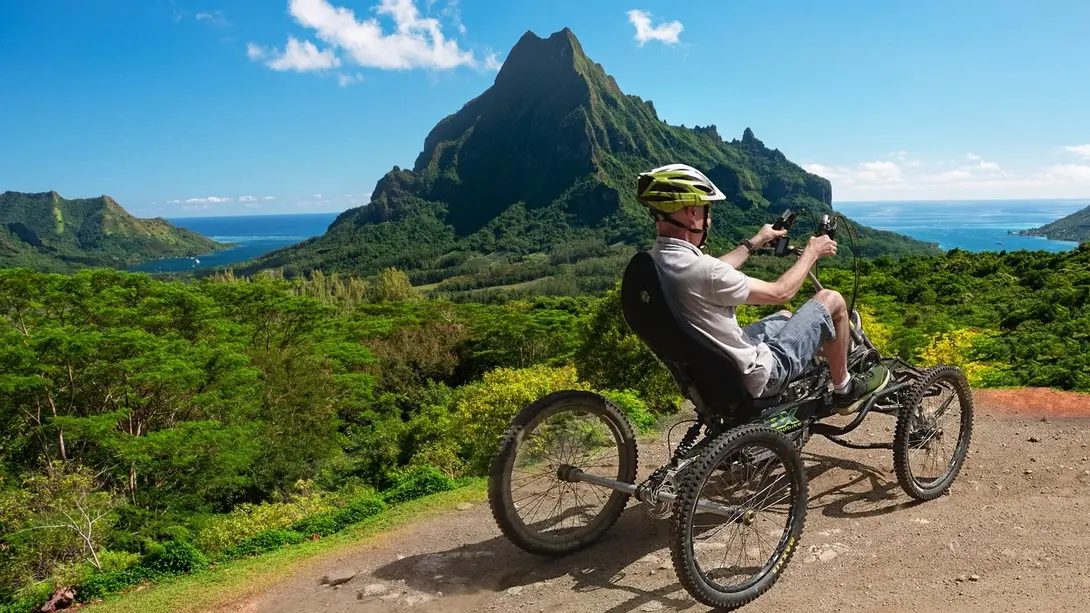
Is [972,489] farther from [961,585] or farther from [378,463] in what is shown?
[378,463]

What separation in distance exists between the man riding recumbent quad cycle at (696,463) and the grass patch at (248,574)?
1.73m

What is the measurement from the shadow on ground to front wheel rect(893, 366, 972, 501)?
0.26 metres

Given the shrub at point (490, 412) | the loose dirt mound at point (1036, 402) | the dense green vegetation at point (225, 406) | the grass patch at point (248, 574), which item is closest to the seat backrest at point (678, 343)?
the grass patch at point (248, 574)

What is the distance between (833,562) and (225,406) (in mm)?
22840

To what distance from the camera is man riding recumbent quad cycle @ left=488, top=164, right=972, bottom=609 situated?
356 centimetres

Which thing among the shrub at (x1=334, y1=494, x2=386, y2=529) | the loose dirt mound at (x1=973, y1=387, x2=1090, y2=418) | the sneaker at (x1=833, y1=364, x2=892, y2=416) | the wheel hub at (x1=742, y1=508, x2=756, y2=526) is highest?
the sneaker at (x1=833, y1=364, x2=892, y2=416)

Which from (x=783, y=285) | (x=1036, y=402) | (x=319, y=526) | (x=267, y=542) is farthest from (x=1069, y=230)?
(x=267, y=542)

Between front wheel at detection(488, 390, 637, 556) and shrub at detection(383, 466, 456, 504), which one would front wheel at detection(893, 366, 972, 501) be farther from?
shrub at detection(383, 466, 456, 504)

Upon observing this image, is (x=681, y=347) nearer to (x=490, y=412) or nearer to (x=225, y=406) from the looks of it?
(x=490, y=412)

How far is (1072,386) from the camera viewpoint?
12.5 metres

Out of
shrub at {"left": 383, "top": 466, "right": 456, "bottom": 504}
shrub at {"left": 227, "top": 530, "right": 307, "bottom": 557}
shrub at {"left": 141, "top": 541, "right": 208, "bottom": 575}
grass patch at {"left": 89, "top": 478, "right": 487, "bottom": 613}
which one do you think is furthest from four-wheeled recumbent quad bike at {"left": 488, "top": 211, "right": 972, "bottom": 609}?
shrub at {"left": 141, "top": 541, "right": 208, "bottom": 575}

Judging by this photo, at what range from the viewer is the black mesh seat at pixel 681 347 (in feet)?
11.7

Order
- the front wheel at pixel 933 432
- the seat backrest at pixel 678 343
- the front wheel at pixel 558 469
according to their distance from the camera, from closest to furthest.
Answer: the seat backrest at pixel 678 343 < the front wheel at pixel 558 469 < the front wheel at pixel 933 432

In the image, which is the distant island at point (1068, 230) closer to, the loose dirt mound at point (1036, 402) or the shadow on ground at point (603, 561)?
the loose dirt mound at point (1036, 402)
